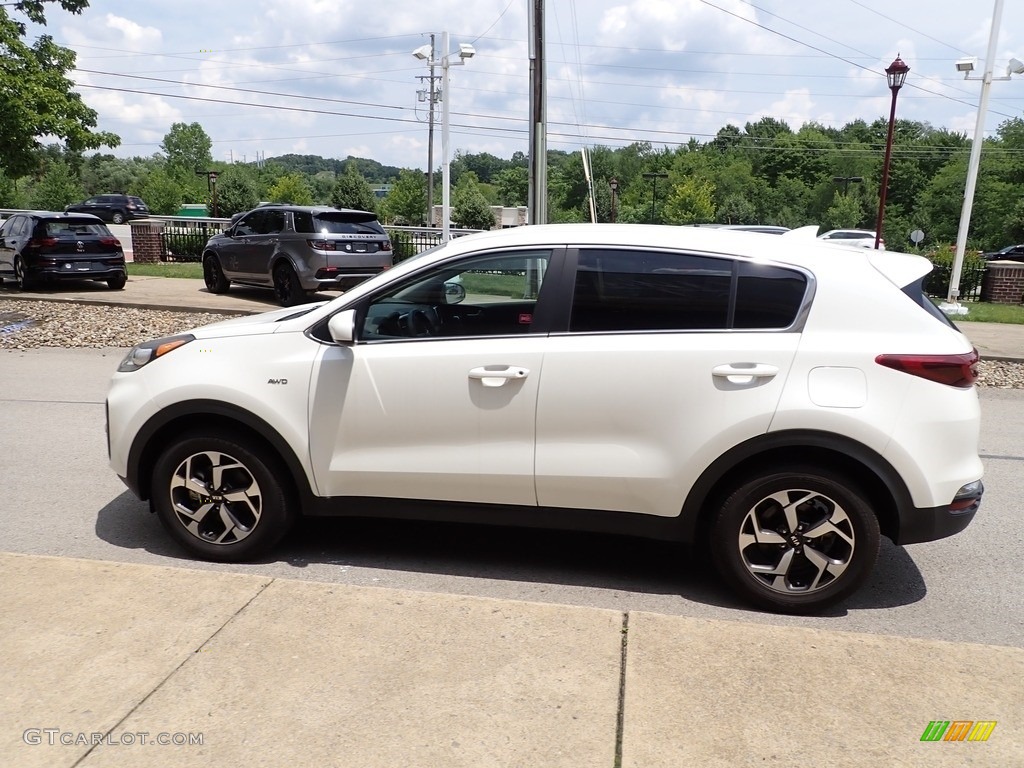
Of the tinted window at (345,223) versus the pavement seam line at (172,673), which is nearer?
the pavement seam line at (172,673)

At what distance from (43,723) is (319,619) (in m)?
1.06

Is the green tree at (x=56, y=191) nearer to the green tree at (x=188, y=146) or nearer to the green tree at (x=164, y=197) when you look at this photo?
the green tree at (x=164, y=197)

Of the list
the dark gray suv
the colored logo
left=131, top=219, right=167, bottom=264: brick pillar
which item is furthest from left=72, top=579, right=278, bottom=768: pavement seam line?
left=131, top=219, right=167, bottom=264: brick pillar

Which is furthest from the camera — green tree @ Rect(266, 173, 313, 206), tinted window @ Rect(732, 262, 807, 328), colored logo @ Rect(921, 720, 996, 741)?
green tree @ Rect(266, 173, 313, 206)

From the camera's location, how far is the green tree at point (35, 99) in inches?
632

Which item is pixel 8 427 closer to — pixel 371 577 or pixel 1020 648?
pixel 371 577

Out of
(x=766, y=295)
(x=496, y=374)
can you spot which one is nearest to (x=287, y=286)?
(x=496, y=374)

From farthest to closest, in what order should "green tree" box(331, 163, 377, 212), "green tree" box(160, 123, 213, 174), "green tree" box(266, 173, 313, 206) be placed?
1. "green tree" box(160, 123, 213, 174)
2. "green tree" box(266, 173, 313, 206)
3. "green tree" box(331, 163, 377, 212)

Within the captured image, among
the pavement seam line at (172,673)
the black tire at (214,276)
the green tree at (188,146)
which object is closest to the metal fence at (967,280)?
the black tire at (214,276)

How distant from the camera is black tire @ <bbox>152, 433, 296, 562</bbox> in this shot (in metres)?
4.16

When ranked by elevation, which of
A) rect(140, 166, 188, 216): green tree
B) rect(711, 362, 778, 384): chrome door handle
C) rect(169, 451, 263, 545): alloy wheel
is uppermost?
rect(140, 166, 188, 216): green tree

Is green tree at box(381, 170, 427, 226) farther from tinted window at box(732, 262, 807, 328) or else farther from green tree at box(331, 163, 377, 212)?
tinted window at box(732, 262, 807, 328)

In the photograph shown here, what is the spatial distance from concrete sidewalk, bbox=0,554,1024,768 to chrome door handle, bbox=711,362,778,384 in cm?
105

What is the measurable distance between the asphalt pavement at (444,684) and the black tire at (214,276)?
Result: 14.1 metres
